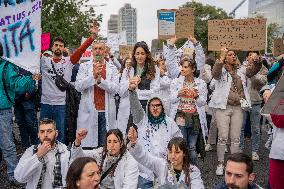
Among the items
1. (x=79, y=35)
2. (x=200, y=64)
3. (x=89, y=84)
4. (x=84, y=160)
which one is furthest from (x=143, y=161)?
(x=79, y=35)

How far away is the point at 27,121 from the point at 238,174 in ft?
15.1

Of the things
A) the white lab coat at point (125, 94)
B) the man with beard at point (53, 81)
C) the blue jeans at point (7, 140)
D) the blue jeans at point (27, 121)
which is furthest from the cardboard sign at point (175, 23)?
the blue jeans at point (7, 140)

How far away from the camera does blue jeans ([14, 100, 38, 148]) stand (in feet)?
25.7

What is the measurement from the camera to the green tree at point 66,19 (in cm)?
1572

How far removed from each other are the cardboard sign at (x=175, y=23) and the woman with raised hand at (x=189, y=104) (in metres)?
2.18

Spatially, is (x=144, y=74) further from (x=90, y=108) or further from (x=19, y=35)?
(x=19, y=35)

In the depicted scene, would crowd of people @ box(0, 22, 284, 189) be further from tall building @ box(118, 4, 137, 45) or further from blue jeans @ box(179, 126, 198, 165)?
tall building @ box(118, 4, 137, 45)

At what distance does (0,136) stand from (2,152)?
0.28m

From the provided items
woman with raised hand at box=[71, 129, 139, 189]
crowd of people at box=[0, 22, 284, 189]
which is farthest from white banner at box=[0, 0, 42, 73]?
woman with raised hand at box=[71, 129, 139, 189]

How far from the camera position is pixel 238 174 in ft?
12.9

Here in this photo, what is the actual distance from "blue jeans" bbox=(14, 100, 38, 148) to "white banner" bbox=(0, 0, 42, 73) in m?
1.80

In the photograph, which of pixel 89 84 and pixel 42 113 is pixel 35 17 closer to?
pixel 89 84

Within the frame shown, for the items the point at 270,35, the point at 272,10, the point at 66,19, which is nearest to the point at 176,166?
the point at 66,19

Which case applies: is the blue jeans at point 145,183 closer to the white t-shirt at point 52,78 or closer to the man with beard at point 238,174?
the white t-shirt at point 52,78
